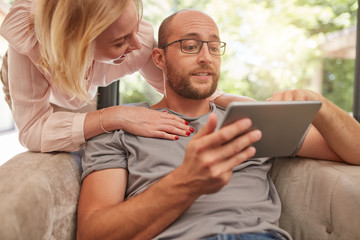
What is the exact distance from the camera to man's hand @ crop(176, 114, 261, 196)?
2.23 ft

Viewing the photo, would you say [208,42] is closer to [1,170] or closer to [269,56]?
[1,170]

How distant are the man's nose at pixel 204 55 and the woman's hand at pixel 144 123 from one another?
26cm

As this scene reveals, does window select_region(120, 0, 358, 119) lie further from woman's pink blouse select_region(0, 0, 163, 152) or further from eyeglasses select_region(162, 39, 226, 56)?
woman's pink blouse select_region(0, 0, 163, 152)

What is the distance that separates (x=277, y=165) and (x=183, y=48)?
0.61 m

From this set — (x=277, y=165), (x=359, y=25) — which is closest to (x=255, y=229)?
(x=277, y=165)

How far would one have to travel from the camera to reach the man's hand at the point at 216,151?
2.23 ft

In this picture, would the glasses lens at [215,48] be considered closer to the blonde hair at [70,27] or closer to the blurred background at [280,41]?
the blonde hair at [70,27]

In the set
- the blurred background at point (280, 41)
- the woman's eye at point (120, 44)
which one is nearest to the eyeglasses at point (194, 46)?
the woman's eye at point (120, 44)

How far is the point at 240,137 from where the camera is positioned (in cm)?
72

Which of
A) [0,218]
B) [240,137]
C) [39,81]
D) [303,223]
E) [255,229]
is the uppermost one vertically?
[39,81]

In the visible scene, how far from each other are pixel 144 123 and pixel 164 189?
14.4 inches

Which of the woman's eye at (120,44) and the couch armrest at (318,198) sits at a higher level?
the woman's eye at (120,44)

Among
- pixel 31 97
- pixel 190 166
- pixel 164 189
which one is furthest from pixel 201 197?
pixel 31 97

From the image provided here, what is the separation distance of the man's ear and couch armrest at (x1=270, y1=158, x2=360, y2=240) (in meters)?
0.65
